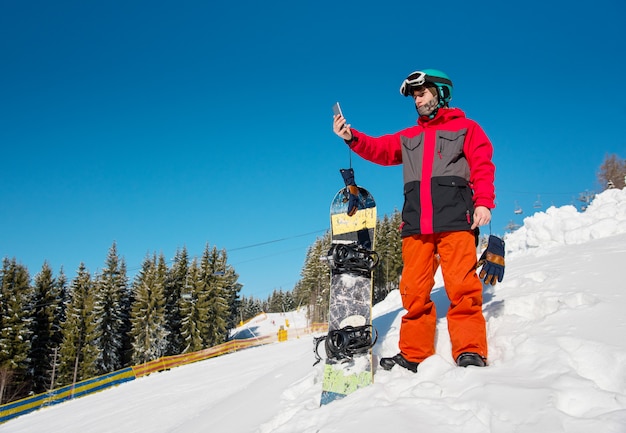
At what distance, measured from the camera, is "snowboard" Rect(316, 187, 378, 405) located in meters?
2.96

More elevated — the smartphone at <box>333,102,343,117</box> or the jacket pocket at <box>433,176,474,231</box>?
the smartphone at <box>333,102,343,117</box>

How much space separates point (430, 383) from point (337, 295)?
154cm

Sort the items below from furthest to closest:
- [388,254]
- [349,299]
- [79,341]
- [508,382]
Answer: [388,254], [79,341], [349,299], [508,382]

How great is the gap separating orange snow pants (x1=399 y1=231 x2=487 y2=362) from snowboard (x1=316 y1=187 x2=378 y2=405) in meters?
0.38

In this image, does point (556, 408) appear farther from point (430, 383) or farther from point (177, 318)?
point (177, 318)

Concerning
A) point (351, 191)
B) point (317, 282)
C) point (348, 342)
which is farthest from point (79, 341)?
point (348, 342)

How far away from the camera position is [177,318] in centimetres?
3947

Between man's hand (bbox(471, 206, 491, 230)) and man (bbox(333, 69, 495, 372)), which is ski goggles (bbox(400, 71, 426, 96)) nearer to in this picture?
man (bbox(333, 69, 495, 372))

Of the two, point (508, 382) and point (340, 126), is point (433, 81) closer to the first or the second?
point (340, 126)

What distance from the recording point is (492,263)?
10.0ft

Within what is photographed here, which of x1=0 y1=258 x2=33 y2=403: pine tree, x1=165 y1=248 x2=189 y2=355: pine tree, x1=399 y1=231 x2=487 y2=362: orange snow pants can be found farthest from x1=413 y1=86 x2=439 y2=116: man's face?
x1=165 y1=248 x2=189 y2=355: pine tree

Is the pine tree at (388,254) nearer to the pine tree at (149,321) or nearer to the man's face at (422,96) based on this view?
the pine tree at (149,321)

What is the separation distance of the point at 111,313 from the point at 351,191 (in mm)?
36160

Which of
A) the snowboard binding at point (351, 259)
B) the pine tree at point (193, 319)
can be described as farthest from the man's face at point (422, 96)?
the pine tree at point (193, 319)
